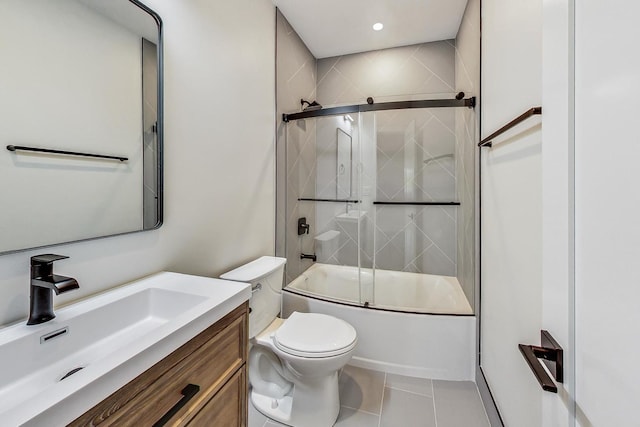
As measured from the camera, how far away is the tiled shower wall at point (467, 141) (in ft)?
6.08

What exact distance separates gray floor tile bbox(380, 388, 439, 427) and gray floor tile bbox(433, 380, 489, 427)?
55mm

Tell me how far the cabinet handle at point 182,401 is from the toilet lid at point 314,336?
2.09ft


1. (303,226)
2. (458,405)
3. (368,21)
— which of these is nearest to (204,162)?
(303,226)

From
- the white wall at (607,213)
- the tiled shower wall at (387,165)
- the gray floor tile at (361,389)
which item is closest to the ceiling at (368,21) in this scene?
the tiled shower wall at (387,165)

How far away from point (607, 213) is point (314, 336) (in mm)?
1366

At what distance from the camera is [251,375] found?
5.36 ft

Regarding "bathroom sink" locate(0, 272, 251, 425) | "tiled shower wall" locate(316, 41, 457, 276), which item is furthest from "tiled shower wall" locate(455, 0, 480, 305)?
"bathroom sink" locate(0, 272, 251, 425)

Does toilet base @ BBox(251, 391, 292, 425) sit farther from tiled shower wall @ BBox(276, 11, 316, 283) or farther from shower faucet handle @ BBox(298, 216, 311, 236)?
shower faucet handle @ BBox(298, 216, 311, 236)

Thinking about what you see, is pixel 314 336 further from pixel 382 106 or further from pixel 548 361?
pixel 382 106

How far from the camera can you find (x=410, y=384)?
5.88ft

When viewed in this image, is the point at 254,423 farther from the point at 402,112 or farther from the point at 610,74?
the point at 402,112

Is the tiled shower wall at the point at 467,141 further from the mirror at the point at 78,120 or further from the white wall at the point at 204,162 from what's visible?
the mirror at the point at 78,120

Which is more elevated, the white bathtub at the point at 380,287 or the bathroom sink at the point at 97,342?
the bathroom sink at the point at 97,342

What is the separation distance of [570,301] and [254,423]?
64.1 inches
